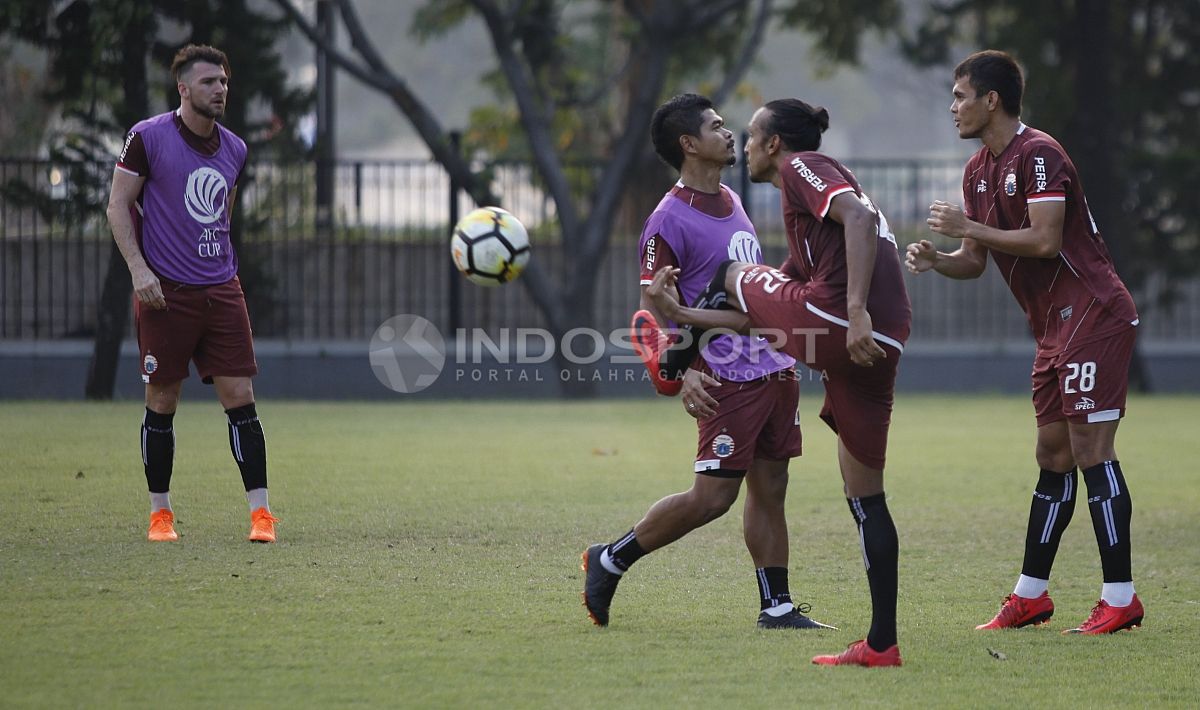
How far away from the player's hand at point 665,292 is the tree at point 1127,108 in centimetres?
1418

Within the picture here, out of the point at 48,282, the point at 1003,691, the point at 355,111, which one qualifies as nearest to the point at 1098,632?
the point at 1003,691

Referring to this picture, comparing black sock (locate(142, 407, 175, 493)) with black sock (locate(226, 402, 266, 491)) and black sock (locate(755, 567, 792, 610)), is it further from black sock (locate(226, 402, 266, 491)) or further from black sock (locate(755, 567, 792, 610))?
black sock (locate(755, 567, 792, 610))

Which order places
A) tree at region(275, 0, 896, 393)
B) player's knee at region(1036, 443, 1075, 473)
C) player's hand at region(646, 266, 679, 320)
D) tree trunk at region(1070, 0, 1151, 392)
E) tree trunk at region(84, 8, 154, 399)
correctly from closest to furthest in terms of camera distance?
player's hand at region(646, 266, 679, 320) < player's knee at region(1036, 443, 1075, 473) < tree trunk at region(84, 8, 154, 399) < tree at region(275, 0, 896, 393) < tree trunk at region(1070, 0, 1151, 392)

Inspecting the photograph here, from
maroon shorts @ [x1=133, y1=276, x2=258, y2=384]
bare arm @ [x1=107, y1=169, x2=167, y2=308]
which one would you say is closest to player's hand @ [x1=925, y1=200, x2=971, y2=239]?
maroon shorts @ [x1=133, y1=276, x2=258, y2=384]

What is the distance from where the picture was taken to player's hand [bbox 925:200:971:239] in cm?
562

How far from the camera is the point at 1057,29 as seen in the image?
18953 mm

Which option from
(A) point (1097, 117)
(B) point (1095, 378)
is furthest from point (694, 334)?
(A) point (1097, 117)

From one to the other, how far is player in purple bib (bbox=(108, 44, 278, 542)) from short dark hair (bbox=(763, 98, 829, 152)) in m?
3.37

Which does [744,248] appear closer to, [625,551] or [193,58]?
[625,551]

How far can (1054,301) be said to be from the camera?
5945 millimetres

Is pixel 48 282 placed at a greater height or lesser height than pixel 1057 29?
lesser

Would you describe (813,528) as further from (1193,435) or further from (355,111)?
(355,111)

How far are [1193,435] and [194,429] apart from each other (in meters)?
8.97

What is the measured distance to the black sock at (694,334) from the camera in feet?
17.8
